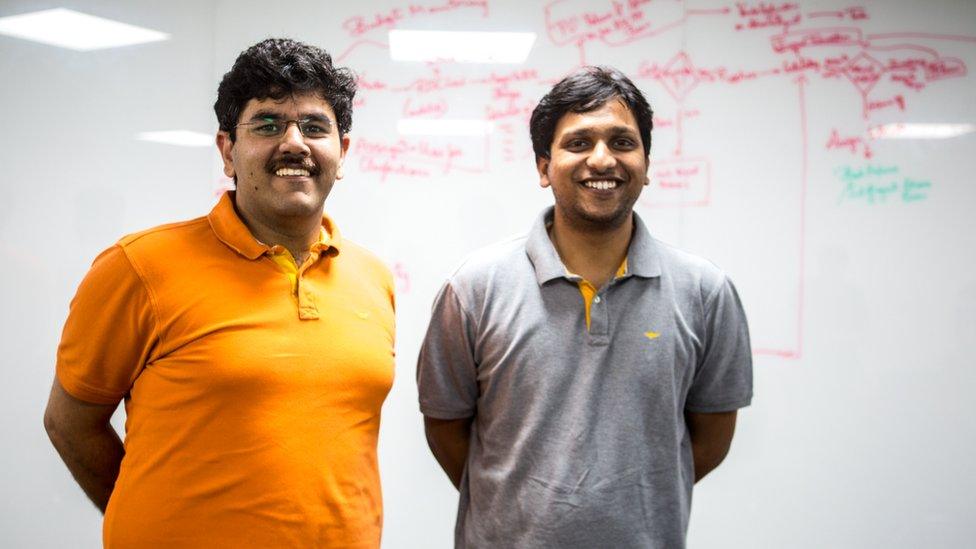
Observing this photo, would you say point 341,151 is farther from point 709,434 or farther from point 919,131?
point 919,131

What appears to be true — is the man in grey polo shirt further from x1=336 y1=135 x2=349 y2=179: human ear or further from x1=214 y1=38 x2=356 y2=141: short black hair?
x1=214 y1=38 x2=356 y2=141: short black hair

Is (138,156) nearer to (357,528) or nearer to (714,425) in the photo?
(357,528)

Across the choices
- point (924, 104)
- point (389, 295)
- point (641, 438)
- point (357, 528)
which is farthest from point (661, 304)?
point (924, 104)

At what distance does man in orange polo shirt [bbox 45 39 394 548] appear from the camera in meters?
0.96

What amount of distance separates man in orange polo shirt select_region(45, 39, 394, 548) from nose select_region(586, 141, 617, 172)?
0.46 m

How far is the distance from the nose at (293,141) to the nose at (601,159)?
49 cm

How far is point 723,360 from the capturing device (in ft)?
3.85

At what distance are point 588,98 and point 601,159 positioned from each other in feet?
0.43

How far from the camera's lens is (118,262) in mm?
973

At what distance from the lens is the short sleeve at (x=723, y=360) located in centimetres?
117

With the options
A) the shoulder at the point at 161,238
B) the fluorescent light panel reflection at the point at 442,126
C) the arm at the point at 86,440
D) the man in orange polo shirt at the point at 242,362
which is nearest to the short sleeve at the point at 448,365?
the man in orange polo shirt at the point at 242,362

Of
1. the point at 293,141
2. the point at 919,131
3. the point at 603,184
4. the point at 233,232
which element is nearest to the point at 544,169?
the point at 603,184

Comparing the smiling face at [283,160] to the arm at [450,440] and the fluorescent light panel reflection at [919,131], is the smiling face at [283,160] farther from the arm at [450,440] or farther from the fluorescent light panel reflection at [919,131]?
the fluorescent light panel reflection at [919,131]

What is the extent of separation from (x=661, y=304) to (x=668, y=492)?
33 centimetres
